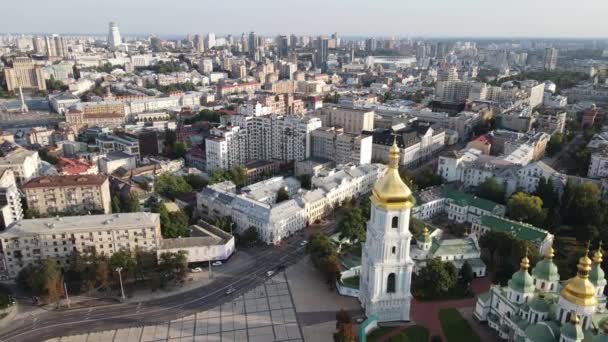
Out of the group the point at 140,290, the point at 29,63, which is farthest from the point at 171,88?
the point at 140,290

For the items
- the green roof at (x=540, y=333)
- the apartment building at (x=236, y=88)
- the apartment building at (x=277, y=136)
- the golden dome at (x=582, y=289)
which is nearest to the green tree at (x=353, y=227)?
the green roof at (x=540, y=333)

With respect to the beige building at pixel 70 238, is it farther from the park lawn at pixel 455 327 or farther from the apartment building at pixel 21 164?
the park lawn at pixel 455 327

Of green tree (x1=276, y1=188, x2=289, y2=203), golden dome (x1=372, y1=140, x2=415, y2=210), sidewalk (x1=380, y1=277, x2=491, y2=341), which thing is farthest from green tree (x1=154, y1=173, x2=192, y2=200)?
golden dome (x1=372, y1=140, x2=415, y2=210)

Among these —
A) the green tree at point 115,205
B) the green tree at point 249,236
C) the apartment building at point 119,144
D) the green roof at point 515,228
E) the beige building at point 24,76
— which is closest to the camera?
the green roof at point 515,228

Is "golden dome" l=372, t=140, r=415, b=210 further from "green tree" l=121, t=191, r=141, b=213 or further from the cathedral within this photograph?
"green tree" l=121, t=191, r=141, b=213

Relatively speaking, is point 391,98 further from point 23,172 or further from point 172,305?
point 172,305

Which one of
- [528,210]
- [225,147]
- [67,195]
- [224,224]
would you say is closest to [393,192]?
[224,224]
